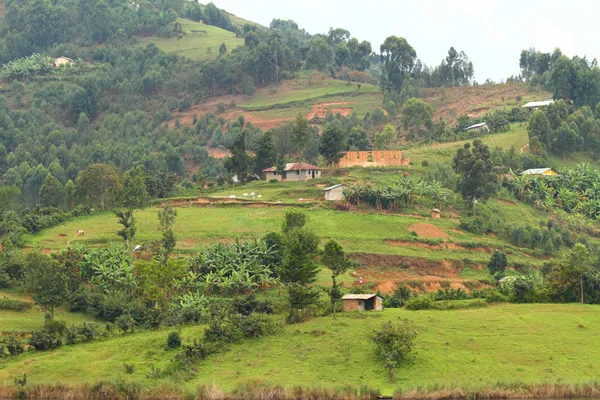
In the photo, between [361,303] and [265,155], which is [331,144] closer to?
[265,155]

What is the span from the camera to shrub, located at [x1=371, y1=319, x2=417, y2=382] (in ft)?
123

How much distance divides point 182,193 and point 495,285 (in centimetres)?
3217

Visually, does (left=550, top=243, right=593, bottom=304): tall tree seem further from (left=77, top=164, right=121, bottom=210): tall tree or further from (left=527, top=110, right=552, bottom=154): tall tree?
(left=77, top=164, right=121, bottom=210): tall tree

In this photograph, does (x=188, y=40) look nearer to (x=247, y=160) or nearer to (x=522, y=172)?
(x=247, y=160)

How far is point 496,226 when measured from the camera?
66.7 metres

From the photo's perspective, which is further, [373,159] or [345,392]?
[373,159]

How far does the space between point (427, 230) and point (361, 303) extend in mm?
18798

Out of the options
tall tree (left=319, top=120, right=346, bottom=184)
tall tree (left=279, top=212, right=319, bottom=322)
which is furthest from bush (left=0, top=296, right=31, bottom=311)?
tall tree (left=319, top=120, right=346, bottom=184)

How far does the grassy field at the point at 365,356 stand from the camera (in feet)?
120

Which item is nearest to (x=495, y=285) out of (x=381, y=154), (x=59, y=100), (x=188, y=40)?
(x=381, y=154)

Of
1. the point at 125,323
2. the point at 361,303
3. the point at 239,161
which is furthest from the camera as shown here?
the point at 239,161

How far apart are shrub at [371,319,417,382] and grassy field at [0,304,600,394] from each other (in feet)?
1.62

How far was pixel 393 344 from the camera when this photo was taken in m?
37.8

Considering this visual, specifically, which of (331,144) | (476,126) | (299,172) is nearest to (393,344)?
(331,144)
